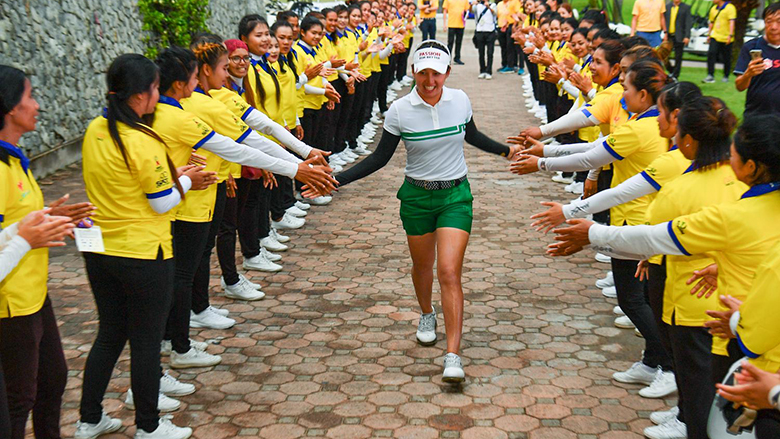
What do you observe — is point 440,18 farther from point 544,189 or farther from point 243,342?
point 243,342

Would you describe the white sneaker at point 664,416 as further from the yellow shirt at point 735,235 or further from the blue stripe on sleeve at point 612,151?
the blue stripe on sleeve at point 612,151

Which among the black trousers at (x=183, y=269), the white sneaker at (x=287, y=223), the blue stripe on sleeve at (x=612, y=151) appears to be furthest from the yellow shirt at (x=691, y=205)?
the white sneaker at (x=287, y=223)

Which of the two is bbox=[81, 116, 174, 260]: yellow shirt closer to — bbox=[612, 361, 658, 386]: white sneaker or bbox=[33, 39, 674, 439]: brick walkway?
bbox=[33, 39, 674, 439]: brick walkway

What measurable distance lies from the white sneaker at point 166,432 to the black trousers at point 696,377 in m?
2.69

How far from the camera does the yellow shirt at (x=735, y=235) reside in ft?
10.3

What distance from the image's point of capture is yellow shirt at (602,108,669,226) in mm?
5051

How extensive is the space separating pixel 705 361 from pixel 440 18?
39884 millimetres

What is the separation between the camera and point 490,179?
1124 cm

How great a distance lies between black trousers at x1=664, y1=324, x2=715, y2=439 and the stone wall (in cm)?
847

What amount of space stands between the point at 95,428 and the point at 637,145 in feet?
12.1

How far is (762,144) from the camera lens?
306cm

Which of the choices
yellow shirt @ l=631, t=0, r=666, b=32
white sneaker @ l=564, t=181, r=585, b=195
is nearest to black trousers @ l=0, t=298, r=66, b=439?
white sneaker @ l=564, t=181, r=585, b=195

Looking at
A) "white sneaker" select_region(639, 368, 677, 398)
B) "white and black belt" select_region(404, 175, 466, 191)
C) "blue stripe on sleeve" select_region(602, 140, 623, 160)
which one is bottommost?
"white sneaker" select_region(639, 368, 677, 398)

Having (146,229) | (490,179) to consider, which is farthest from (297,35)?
(146,229)
